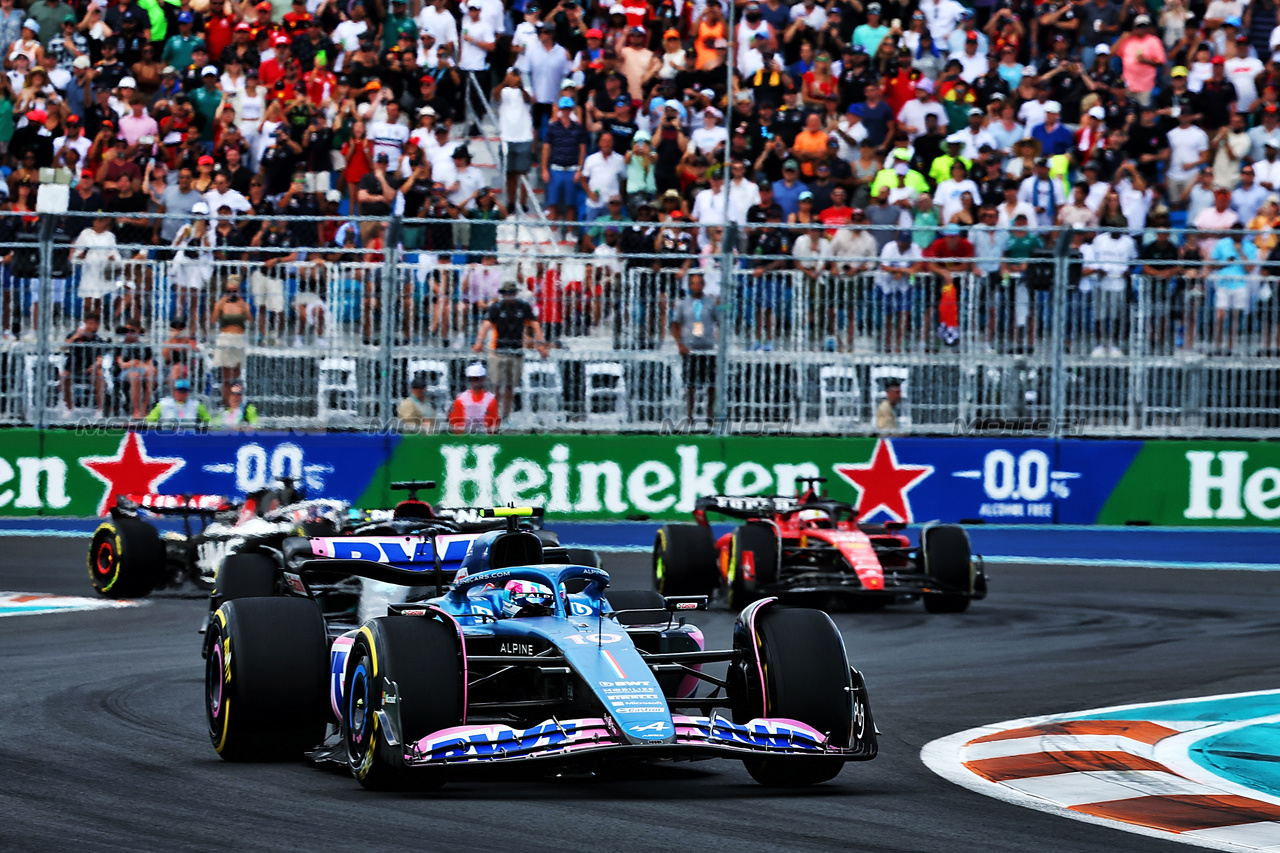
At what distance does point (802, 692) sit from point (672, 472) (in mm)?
12322

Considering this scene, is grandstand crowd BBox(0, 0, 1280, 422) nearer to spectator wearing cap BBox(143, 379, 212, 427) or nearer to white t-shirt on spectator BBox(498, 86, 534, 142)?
white t-shirt on spectator BBox(498, 86, 534, 142)

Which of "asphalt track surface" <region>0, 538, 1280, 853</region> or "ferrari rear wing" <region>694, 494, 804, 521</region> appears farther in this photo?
"ferrari rear wing" <region>694, 494, 804, 521</region>

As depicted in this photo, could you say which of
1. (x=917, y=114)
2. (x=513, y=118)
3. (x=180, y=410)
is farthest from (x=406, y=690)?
(x=917, y=114)

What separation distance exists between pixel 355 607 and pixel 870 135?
45.8ft

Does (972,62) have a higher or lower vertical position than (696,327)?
higher

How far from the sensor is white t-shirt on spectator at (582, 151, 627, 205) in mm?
22922

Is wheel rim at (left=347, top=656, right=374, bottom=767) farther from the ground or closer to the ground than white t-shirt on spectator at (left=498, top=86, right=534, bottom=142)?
closer to the ground

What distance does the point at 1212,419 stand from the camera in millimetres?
19891

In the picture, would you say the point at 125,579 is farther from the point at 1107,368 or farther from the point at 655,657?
Answer: the point at 1107,368

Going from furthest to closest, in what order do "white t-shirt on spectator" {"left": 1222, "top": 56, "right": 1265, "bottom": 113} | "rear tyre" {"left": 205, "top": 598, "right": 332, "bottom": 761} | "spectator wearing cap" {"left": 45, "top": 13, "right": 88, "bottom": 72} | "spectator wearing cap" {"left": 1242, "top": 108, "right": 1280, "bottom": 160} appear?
"spectator wearing cap" {"left": 45, "top": 13, "right": 88, "bottom": 72} < "white t-shirt on spectator" {"left": 1222, "top": 56, "right": 1265, "bottom": 113} < "spectator wearing cap" {"left": 1242, "top": 108, "right": 1280, "bottom": 160} < "rear tyre" {"left": 205, "top": 598, "right": 332, "bottom": 761}

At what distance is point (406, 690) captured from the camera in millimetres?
7562

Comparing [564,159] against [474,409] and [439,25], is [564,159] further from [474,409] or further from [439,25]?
[474,409]

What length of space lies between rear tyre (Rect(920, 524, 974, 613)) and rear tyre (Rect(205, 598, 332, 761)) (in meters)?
7.67

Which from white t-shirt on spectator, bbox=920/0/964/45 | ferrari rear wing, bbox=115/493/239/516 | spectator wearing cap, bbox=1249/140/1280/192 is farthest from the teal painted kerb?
white t-shirt on spectator, bbox=920/0/964/45
